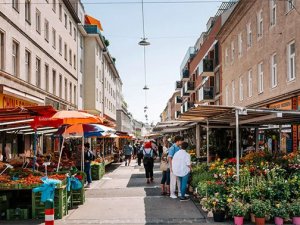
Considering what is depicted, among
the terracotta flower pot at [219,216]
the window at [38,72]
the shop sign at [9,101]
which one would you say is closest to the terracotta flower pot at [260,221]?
the terracotta flower pot at [219,216]

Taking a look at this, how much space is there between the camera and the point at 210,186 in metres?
10.2

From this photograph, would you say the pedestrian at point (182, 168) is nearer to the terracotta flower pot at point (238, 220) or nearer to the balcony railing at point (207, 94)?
the terracotta flower pot at point (238, 220)

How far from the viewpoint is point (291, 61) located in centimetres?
2058

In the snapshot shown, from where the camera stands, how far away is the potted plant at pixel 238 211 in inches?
356

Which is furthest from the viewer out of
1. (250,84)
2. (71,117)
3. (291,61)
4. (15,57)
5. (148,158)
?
(250,84)

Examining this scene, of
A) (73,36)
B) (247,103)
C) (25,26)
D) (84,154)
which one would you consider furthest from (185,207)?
(73,36)

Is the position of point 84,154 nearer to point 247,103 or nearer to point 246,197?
point 246,197

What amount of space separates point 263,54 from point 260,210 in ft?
55.5

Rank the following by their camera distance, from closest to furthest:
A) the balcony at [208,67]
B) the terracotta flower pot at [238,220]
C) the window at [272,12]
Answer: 1. the terracotta flower pot at [238,220]
2. the window at [272,12]
3. the balcony at [208,67]

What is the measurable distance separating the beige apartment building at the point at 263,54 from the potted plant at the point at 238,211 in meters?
11.5

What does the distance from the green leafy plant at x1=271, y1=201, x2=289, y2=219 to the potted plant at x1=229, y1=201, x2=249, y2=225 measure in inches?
21.3

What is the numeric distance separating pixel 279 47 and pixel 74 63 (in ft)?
73.8

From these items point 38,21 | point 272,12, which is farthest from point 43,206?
point 38,21

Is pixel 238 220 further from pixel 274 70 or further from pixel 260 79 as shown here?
pixel 260 79
